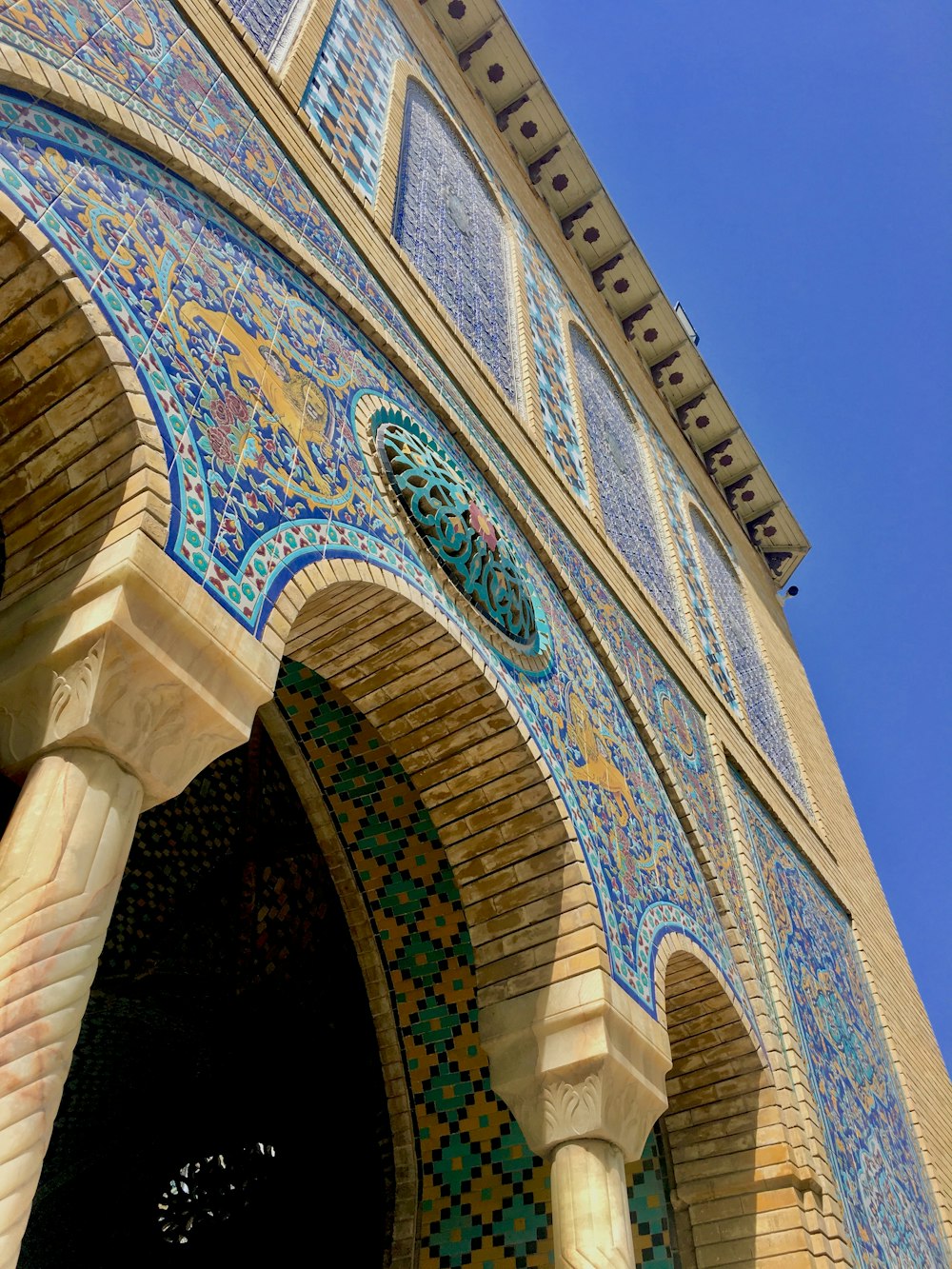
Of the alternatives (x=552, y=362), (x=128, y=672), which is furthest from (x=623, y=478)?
(x=128, y=672)

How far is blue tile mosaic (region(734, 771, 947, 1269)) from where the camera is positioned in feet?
13.1

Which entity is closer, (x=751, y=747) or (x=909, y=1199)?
(x=909, y=1199)

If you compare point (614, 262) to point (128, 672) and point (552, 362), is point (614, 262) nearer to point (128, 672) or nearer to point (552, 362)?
point (552, 362)

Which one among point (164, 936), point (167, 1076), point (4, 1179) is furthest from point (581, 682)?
point (4, 1179)

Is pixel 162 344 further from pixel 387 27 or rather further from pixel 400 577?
pixel 387 27

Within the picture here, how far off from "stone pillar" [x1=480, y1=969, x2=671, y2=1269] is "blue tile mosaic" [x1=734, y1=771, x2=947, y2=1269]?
1.46 metres

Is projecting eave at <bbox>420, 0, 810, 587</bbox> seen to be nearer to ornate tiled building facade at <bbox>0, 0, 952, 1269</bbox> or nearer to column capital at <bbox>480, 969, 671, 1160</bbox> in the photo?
ornate tiled building facade at <bbox>0, 0, 952, 1269</bbox>

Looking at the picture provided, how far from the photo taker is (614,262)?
7699 mm

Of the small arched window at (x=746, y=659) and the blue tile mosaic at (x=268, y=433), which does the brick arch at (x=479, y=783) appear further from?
the small arched window at (x=746, y=659)

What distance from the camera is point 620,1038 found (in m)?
2.73

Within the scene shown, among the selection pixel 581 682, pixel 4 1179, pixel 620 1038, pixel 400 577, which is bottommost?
pixel 4 1179

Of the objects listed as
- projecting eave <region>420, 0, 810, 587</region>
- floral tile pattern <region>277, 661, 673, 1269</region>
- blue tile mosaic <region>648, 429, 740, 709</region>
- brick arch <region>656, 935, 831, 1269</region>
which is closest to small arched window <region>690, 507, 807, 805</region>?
blue tile mosaic <region>648, 429, 740, 709</region>

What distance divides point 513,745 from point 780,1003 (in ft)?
5.51

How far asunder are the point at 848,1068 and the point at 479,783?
257 centimetres
